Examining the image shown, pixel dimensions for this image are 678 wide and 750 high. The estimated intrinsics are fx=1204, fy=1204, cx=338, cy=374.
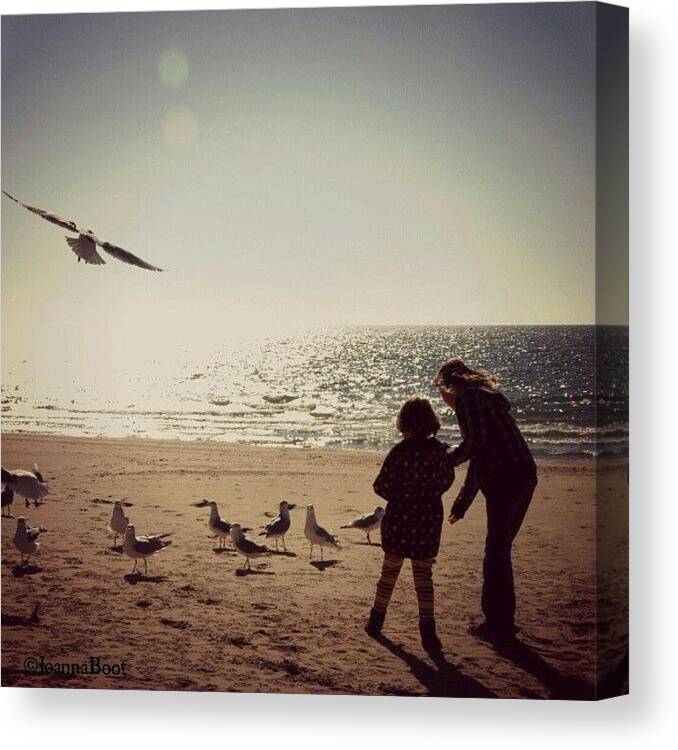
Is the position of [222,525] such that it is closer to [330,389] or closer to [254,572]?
[254,572]

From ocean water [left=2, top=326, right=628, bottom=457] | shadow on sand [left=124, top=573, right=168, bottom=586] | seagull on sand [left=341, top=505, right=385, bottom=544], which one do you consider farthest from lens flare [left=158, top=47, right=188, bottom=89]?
shadow on sand [left=124, top=573, right=168, bottom=586]

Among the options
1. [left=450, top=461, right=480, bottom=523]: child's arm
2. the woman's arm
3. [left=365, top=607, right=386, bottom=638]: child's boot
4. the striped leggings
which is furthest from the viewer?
[left=365, top=607, right=386, bottom=638]: child's boot

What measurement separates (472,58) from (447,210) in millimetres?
857

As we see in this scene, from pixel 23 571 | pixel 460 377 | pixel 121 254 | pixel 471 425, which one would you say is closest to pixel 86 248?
pixel 121 254

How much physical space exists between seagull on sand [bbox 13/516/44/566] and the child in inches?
82.9

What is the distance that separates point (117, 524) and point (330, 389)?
4.91 feet

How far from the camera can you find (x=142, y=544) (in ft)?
23.0

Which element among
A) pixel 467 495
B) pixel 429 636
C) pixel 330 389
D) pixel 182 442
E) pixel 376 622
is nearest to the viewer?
pixel 467 495

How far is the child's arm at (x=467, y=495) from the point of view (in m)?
6.32

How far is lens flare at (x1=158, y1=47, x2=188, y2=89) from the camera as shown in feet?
22.8

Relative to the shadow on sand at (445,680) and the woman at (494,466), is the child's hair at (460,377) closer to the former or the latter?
the woman at (494,466)

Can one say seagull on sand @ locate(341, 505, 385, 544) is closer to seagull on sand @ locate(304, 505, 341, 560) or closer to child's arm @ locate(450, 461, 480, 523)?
seagull on sand @ locate(304, 505, 341, 560)

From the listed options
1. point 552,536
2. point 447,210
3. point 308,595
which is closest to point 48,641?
point 308,595

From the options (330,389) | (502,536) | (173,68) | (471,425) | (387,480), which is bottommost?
(502,536)
